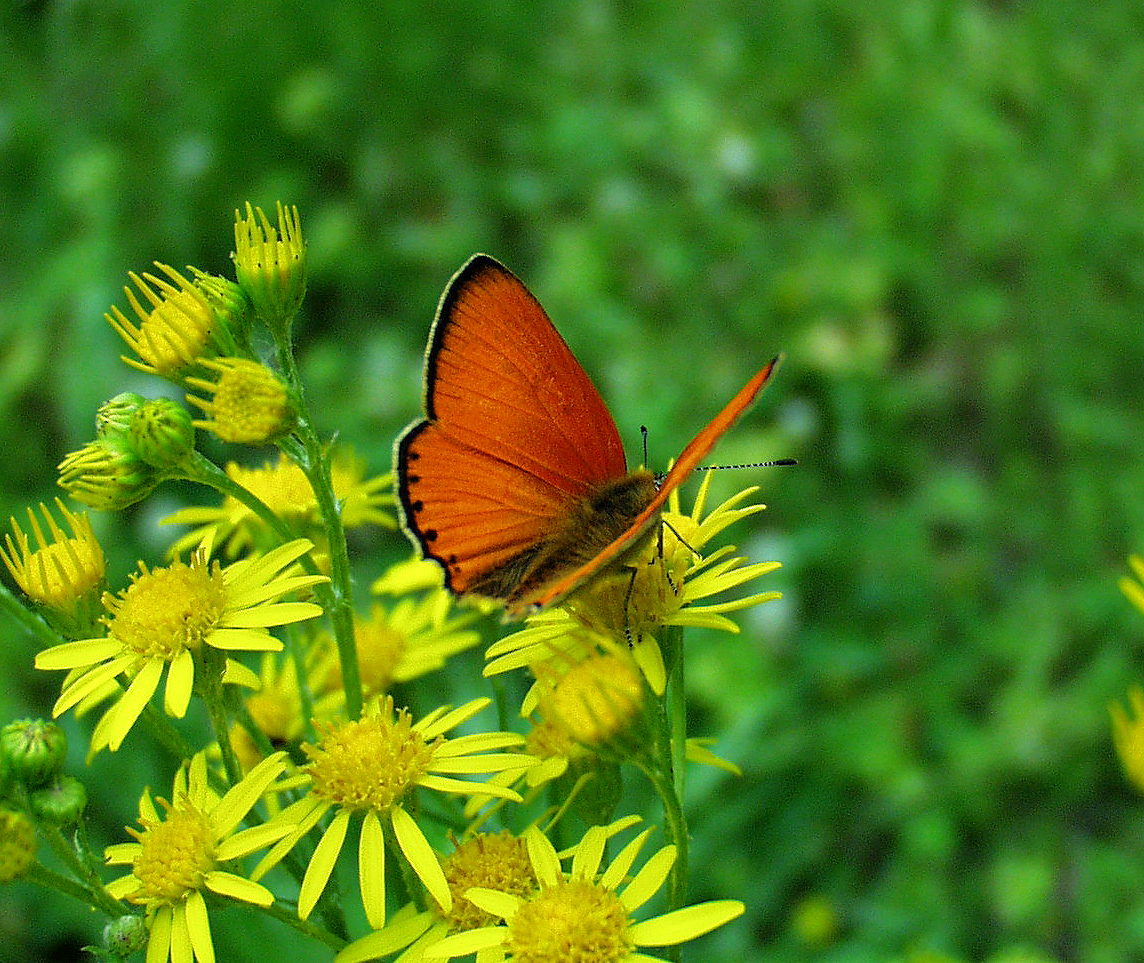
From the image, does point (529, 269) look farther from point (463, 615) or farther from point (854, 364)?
point (463, 615)

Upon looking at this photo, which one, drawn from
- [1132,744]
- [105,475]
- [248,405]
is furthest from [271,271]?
[1132,744]

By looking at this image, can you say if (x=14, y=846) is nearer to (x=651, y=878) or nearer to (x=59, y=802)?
(x=59, y=802)

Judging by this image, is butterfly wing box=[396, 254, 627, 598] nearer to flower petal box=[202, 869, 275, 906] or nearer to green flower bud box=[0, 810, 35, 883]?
flower petal box=[202, 869, 275, 906]

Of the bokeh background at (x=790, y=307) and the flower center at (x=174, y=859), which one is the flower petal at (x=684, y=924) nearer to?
the flower center at (x=174, y=859)

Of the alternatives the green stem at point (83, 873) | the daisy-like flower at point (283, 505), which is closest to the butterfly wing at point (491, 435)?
the daisy-like flower at point (283, 505)

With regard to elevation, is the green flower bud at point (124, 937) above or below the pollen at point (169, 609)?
below

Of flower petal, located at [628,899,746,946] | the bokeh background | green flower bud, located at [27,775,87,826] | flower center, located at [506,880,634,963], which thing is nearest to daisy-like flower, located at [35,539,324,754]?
green flower bud, located at [27,775,87,826]
